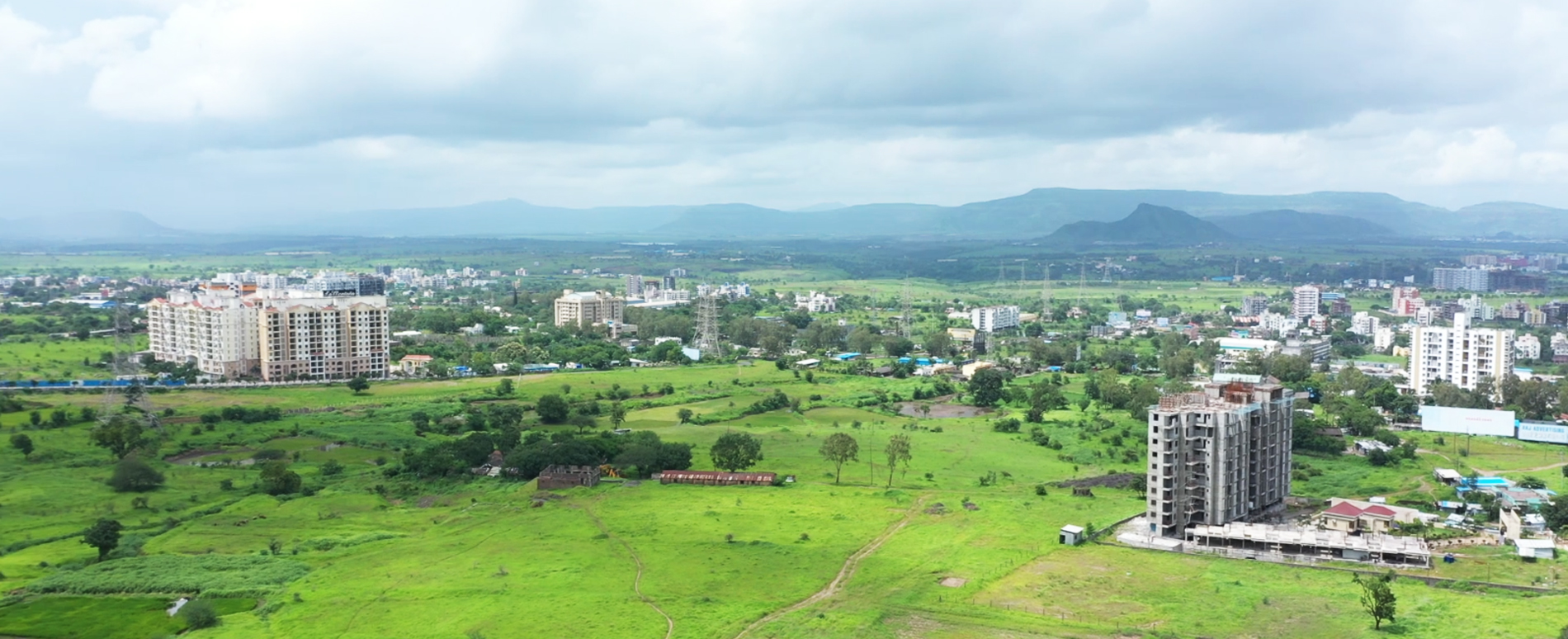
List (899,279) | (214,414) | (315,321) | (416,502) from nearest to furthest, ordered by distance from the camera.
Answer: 1. (416,502)
2. (214,414)
3. (315,321)
4. (899,279)

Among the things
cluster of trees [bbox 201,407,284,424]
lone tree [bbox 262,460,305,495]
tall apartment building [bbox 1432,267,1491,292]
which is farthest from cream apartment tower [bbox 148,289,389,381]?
tall apartment building [bbox 1432,267,1491,292]

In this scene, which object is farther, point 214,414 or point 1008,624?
point 214,414

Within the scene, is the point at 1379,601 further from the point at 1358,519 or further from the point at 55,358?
the point at 55,358

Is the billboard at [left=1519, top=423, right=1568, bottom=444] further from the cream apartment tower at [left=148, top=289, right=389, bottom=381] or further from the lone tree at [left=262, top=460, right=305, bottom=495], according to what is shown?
the cream apartment tower at [left=148, top=289, right=389, bottom=381]

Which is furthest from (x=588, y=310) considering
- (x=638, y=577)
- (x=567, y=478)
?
(x=638, y=577)

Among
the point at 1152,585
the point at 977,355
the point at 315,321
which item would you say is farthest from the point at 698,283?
the point at 1152,585

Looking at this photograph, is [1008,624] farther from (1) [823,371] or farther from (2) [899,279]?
(2) [899,279]
